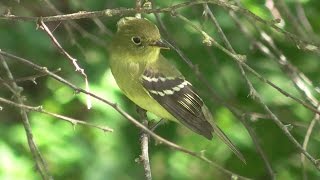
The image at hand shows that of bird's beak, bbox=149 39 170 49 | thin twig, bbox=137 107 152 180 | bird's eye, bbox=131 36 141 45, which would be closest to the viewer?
thin twig, bbox=137 107 152 180

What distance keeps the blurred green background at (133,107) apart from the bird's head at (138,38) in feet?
0.76

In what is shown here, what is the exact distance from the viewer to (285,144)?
5.21m

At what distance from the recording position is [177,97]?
4.56 metres

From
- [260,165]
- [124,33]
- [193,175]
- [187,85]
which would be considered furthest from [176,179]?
[124,33]

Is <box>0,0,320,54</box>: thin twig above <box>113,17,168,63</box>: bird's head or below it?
Result: below

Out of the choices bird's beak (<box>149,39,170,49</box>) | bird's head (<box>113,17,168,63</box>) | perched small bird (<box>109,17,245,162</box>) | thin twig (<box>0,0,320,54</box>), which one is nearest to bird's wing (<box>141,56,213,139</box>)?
perched small bird (<box>109,17,245,162</box>)

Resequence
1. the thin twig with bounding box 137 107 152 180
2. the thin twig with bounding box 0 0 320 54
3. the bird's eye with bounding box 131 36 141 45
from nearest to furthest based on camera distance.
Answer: the thin twig with bounding box 0 0 320 54, the thin twig with bounding box 137 107 152 180, the bird's eye with bounding box 131 36 141 45

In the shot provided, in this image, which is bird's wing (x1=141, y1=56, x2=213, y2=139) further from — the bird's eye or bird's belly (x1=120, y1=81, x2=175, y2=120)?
the bird's eye

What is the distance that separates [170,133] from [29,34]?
1281mm

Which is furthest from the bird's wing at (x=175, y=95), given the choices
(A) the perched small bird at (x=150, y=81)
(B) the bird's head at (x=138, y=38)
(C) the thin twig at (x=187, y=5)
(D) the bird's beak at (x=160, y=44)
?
(C) the thin twig at (x=187, y=5)

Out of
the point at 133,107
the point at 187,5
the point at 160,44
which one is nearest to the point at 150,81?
the point at 160,44

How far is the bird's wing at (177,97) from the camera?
14.5ft

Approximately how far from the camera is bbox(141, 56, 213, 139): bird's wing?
4.41 metres

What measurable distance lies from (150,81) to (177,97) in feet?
0.75
